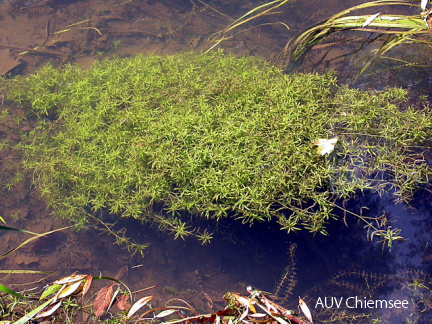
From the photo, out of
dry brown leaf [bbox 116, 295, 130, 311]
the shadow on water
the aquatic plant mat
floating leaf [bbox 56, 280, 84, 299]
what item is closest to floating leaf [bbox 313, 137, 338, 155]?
the aquatic plant mat

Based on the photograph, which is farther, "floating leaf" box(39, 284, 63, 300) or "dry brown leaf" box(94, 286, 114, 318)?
"dry brown leaf" box(94, 286, 114, 318)

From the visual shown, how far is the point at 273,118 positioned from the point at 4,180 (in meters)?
4.43

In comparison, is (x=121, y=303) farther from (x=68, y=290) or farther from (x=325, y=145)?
(x=325, y=145)

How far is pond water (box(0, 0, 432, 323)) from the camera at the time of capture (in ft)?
11.2

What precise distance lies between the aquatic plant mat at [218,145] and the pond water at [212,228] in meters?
0.29

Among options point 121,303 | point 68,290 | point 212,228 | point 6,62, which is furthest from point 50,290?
point 6,62

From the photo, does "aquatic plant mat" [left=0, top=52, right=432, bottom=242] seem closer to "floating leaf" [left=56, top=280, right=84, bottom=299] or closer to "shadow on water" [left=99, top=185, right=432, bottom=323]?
"shadow on water" [left=99, top=185, right=432, bottom=323]

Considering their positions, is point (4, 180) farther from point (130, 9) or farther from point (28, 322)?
point (130, 9)

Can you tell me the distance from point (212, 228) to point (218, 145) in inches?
46.0

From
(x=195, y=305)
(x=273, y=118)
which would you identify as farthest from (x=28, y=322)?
(x=273, y=118)

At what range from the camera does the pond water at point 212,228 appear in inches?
135

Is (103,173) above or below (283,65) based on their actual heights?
below

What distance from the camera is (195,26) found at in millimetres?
6176

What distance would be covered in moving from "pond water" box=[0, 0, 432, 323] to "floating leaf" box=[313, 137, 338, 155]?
2.28 ft
